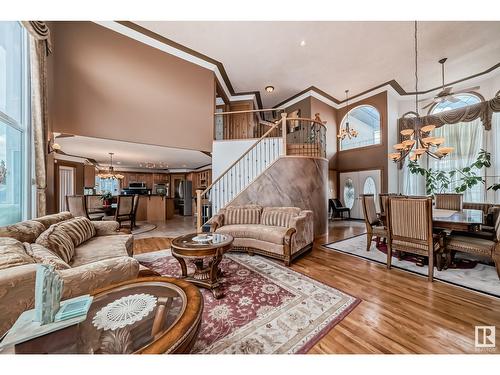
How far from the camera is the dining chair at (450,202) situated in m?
4.18

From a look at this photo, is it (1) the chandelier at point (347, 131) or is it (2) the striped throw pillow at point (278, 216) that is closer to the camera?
(2) the striped throw pillow at point (278, 216)

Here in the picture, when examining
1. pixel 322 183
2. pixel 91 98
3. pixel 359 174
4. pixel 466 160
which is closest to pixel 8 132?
pixel 91 98

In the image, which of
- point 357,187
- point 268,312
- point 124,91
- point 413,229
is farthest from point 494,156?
point 124,91

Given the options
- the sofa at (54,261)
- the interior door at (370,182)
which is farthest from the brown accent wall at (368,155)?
the sofa at (54,261)

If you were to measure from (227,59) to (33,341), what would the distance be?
6394 millimetres

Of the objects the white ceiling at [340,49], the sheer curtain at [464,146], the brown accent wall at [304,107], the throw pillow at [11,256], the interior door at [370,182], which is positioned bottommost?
the throw pillow at [11,256]

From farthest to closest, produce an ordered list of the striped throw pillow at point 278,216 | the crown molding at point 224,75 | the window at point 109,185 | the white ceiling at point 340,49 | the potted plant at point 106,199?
1. the window at point 109,185
2. the potted plant at point 106,199
3. the crown molding at point 224,75
4. the white ceiling at point 340,49
5. the striped throw pillow at point 278,216

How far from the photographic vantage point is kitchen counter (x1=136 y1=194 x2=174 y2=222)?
7.79m

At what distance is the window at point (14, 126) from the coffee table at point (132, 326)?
2474 millimetres

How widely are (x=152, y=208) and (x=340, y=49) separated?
8107mm

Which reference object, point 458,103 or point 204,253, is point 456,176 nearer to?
point 458,103

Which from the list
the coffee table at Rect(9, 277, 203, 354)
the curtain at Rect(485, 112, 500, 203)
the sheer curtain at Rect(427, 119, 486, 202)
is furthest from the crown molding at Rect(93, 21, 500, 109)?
the coffee table at Rect(9, 277, 203, 354)

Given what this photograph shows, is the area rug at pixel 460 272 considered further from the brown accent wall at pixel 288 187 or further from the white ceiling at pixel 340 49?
the white ceiling at pixel 340 49

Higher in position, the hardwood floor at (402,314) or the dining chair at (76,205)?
the dining chair at (76,205)
